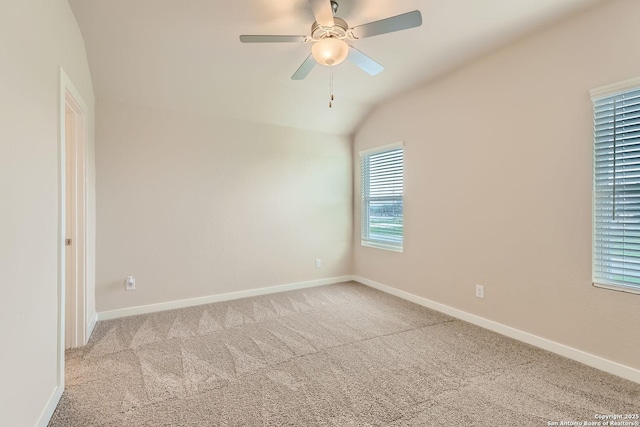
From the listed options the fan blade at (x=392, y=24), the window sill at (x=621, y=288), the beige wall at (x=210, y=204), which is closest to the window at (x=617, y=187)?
the window sill at (x=621, y=288)

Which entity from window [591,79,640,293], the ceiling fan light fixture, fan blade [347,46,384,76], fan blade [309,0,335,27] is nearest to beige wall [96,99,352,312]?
fan blade [347,46,384,76]

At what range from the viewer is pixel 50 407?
1.70 meters

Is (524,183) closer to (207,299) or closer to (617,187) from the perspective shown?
(617,187)

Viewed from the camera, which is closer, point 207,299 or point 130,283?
point 130,283

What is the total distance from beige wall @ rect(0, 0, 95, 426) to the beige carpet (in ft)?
1.53

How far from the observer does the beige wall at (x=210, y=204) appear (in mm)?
3238

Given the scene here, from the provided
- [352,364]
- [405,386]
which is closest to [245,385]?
[352,364]

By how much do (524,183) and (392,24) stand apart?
5.75 ft

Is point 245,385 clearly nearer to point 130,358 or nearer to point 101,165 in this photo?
point 130,358

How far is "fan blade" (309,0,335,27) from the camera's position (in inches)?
70.7

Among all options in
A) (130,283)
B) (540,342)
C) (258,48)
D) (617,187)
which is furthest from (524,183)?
(130,283)

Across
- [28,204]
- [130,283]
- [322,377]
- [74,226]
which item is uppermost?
[28,204]

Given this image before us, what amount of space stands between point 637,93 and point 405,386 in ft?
8.20

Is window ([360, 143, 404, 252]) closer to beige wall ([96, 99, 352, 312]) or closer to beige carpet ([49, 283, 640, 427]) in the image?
beige wall ([96, 99, 352, 312])
